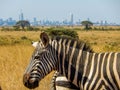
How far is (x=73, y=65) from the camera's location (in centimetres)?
505

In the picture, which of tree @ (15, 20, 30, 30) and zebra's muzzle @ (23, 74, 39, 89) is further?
tree @ (15, 20, 30, 30)

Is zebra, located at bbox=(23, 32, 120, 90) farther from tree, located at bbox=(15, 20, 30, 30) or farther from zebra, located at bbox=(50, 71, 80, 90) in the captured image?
tree, located at bbox=(15, 20, 30, 30)

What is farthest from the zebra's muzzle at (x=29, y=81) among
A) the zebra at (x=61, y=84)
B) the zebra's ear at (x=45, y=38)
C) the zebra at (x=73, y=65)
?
the zebra at (x=61, y=84)

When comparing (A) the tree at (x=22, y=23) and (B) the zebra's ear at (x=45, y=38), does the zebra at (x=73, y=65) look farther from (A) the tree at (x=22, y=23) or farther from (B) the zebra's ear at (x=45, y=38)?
(A) the tree at (x=22, y=23)

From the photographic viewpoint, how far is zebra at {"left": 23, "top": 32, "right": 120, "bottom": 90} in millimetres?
4820

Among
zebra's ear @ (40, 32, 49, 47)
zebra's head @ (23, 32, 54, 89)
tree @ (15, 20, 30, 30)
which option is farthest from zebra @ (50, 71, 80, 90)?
tree @ (15, 20, 30, 30)

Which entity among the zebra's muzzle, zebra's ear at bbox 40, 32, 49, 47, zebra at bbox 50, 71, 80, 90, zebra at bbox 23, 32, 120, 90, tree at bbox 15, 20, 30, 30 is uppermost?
zebra's ear at bbox 40, 32, 49, 47

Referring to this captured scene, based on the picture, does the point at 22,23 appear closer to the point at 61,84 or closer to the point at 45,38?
the point at 61,84

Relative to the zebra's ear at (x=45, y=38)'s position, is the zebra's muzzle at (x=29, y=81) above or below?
below

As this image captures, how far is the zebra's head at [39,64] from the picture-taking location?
489cm

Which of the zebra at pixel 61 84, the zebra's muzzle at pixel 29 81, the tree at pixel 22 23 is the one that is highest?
the zebra's muzzle at pixel 29 81

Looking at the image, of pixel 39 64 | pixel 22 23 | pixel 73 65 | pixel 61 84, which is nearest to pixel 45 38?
pixel 39 64

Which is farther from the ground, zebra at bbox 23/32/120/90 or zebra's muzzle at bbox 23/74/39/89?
zebra at bbox 23/32/120/90

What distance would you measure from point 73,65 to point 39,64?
1.58ft
